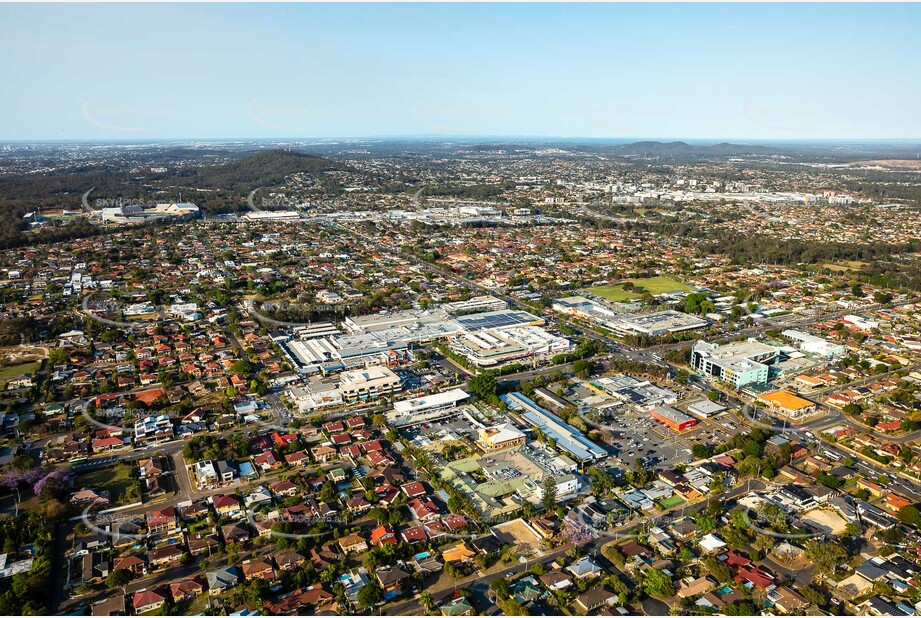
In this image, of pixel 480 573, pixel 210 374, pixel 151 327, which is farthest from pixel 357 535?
pixel 151 327

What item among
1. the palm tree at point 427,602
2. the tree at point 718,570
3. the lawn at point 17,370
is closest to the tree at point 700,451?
the tree at point 718,570

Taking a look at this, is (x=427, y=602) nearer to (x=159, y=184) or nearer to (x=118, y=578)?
(x=118, y=578)

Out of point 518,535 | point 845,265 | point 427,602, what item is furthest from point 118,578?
point 845,265

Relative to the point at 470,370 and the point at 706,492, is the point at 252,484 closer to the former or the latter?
the point at 470,370

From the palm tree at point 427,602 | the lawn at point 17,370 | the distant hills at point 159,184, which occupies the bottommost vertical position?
the lawn at point 17,370

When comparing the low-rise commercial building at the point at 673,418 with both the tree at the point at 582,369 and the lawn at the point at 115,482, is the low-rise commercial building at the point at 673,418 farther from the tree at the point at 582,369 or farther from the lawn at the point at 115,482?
the lawn at the point at 115,482

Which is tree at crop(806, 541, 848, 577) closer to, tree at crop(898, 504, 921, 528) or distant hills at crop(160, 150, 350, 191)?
tree at crop(898, 504, 921, 528)

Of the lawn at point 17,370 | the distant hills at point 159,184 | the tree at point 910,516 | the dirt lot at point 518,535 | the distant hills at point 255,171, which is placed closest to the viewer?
the dirt lot at point 518,535

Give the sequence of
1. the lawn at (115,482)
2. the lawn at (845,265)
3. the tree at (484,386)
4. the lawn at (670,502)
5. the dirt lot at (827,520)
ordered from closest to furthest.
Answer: the dirt lot at (827,520), the lawn at (670,502), the lawn at (115,482), the tree at (484,386), the lawn at (845,265)
